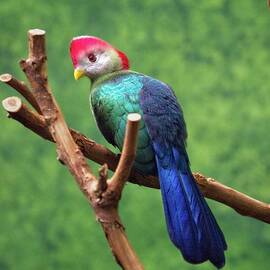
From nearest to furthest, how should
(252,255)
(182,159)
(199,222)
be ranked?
1. (199,222)
2. (182,159)
3. (252,255)

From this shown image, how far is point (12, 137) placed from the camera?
2.37 meters

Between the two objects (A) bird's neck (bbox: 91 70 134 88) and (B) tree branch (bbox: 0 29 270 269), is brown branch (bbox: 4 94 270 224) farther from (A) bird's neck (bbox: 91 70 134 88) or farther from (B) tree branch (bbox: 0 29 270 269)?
(A) bird's neck (bbox: 91 70 134 88)

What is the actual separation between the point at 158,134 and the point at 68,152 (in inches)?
9.6

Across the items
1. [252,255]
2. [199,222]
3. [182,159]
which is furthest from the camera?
[252,255]

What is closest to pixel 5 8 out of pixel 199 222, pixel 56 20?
pixel 56 20

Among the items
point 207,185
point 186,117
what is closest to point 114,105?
point 207,185

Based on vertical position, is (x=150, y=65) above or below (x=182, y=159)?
below

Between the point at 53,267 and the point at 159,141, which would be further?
the point at 53,267

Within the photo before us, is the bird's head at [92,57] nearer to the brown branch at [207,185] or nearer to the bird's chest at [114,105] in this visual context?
the bird's chest at [114,105]

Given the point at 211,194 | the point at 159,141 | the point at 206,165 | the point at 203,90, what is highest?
the point at 159,141

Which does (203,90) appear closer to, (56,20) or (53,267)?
(56,20)

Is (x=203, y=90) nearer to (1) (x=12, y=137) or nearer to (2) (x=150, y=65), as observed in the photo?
(2) (x=150, y=65)

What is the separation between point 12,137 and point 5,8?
409 millimetres

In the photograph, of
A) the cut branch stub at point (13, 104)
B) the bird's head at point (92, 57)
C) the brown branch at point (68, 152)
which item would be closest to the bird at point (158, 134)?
the bird's head at point (92, 57)
